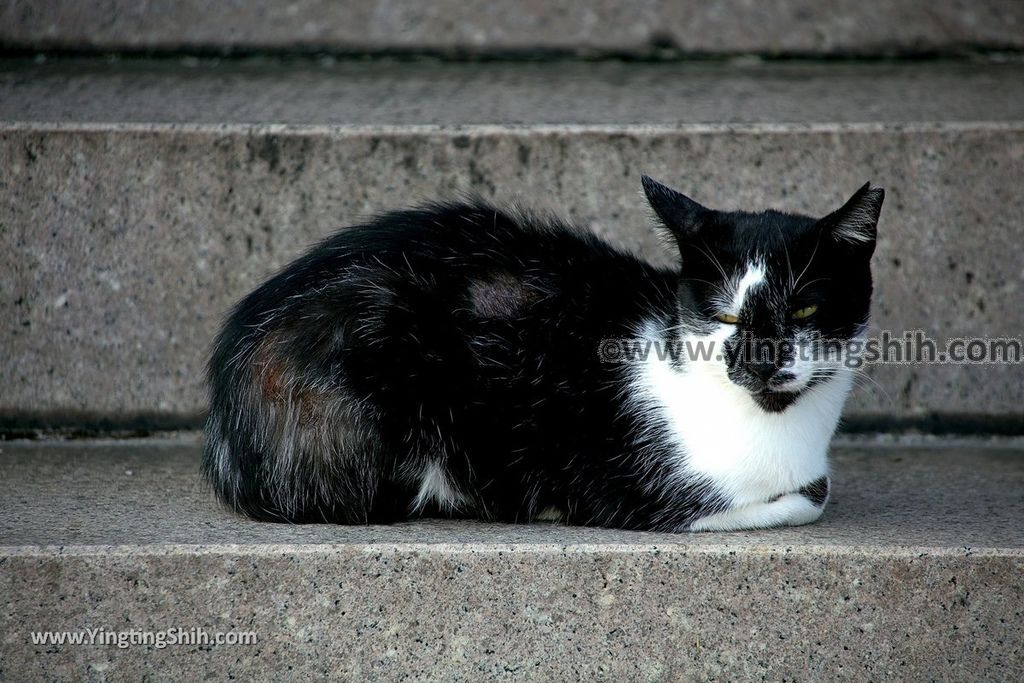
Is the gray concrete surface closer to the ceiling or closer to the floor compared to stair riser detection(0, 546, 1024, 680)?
closer to the ceiling

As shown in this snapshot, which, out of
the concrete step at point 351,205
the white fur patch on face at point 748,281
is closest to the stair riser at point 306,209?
the concrete step at point 351,205

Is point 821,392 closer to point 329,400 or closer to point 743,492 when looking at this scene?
point 743,492

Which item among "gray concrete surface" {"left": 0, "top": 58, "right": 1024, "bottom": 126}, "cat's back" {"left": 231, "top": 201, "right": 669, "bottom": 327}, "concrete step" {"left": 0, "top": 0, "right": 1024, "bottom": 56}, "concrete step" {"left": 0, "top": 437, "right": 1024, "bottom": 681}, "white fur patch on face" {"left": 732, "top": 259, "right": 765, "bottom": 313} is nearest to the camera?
"concrete step" {"left": 0, "top": 437, "right": 1024, "bottom": 681}

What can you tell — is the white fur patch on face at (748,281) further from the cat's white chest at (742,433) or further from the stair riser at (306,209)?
the stair riser at (306,209)

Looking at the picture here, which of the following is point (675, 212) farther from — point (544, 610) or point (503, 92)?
point (503, 92)

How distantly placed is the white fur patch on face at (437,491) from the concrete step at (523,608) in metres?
0.26

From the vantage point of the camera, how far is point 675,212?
197 centimetres

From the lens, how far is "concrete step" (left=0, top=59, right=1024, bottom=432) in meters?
2.54

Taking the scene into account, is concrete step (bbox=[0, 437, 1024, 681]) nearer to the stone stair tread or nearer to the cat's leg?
the stone stair tread

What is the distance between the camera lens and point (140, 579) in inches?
69.5

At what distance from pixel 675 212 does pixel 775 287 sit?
0.23 meters

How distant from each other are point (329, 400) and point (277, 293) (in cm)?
25

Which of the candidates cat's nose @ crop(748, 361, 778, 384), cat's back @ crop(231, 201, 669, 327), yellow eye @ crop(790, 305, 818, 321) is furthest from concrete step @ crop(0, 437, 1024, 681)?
cat's back @ crop(231, 201, 669, 327)

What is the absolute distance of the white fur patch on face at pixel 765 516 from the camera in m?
1.97
